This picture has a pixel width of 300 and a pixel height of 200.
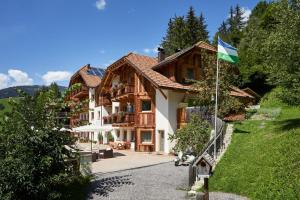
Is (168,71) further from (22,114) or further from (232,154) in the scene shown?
(22,114)

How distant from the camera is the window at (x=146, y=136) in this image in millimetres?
34688

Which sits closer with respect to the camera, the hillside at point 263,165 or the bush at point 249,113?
the hillside at point 263,165

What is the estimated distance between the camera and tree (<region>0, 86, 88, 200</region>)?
14.4 m

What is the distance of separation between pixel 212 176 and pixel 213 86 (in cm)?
1203

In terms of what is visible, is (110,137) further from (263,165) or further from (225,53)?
(263,165)

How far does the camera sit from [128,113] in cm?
3656

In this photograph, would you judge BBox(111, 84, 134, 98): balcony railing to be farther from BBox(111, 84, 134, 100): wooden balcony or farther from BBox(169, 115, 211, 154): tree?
BBox(169, 115, 211, 154): tree

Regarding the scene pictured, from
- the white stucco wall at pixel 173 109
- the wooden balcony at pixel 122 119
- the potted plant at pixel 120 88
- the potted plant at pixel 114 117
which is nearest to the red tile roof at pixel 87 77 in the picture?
the potted plant at pixel 114 117

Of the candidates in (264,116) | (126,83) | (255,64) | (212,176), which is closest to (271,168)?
(212,176)

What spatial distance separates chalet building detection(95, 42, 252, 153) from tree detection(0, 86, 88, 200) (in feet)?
51.9

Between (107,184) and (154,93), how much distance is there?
679 inches

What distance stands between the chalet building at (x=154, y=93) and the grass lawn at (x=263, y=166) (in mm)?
10610

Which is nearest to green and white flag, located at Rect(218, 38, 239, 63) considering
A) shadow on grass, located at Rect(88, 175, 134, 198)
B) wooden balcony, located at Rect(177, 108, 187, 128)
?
shadow on grass, located at Rect(88, 175, 134, 198)

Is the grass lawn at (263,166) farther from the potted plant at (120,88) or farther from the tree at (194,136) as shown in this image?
the potted plant at (120,88)
